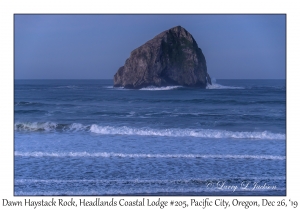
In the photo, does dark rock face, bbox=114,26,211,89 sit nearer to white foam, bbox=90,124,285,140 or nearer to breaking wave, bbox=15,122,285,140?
breaking wave, bbox=15,122,285,140

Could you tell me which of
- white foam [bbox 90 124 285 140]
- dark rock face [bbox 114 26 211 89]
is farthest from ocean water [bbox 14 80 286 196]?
dark rock face [bbox 114 26 211 89]

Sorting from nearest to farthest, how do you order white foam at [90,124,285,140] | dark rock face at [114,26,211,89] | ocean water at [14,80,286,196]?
ocean water at [14,80,286,196] → white foam at [90,124,285,140] → dark rock face at [114,26,211,89]

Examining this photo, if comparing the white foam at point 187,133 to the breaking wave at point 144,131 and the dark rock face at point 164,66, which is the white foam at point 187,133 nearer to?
the breaking wave at point 144,131

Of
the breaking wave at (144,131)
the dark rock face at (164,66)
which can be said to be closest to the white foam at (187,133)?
the breaking wave at (144,131)

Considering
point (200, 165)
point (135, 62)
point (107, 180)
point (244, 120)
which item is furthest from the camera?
point (135, 62)

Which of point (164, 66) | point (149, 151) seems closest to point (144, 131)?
point (149, 151)

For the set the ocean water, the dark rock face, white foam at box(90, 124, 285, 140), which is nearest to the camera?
the ocean water
